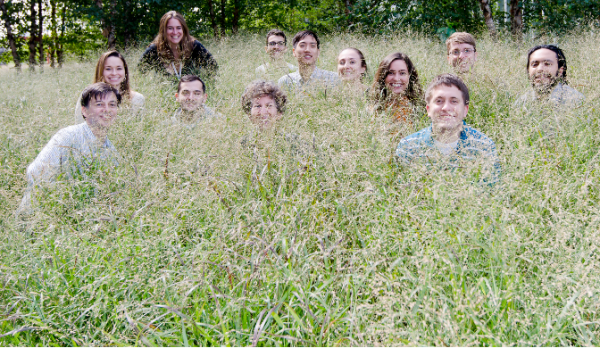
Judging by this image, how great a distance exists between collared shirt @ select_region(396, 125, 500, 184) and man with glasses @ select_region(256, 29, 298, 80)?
2.67 m

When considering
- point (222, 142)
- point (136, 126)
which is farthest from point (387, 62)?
point (136, 126)

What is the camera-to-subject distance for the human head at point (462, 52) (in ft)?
15.3

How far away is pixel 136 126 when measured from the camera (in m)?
3.45

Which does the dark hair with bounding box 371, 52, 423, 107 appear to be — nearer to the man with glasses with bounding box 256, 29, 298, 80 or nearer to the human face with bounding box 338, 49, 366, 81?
the human face with bounding box 338, 49, 366, 81

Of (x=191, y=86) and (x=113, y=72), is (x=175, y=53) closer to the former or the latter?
(x=113, y=72)

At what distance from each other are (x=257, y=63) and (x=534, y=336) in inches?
229

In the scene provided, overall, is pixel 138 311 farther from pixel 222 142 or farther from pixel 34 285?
pixel 222 142

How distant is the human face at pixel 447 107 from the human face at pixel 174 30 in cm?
405

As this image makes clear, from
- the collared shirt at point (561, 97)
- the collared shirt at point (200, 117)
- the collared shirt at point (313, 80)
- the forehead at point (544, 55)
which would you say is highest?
the forehead at point (544, 55)

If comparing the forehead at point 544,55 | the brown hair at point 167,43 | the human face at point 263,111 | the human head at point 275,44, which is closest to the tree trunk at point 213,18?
the brown hair at point 167,43

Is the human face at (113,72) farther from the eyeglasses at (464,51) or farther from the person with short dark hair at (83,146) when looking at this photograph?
the eyeglasses at (464,51)

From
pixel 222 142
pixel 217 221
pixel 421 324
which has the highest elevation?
pixel 222 142

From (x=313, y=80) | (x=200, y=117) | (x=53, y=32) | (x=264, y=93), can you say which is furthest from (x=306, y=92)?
(x=53, y=32)

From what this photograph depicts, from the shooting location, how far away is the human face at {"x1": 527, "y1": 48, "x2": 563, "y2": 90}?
404 cm
